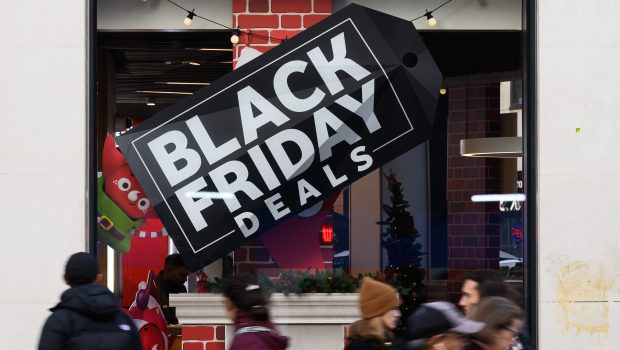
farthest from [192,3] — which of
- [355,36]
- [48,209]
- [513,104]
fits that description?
[513,104]

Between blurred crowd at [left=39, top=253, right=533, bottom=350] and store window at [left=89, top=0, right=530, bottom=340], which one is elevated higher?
store window at [left=89, top=0, right=530, bottom=340]

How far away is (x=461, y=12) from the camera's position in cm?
841

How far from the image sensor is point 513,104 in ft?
27.1

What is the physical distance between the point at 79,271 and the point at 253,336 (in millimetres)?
860

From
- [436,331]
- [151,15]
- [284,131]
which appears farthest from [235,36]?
[436,331]

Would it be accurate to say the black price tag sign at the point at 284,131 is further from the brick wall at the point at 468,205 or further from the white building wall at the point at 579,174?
the white building wall at the point at 579,174

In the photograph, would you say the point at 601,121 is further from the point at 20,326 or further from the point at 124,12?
the point at 20,326

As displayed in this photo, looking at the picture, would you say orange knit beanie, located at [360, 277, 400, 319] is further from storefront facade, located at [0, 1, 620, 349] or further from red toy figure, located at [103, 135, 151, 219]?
red toy figure, located at [103, 135, 151, 219]

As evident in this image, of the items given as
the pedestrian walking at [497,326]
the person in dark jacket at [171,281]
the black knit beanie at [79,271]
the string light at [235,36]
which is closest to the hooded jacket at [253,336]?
the black knit beanie at [79,271]

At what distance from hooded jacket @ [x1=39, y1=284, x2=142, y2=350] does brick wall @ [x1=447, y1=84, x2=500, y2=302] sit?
3.23 metres

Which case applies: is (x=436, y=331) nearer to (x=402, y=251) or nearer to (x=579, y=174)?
(x=402, y=251)

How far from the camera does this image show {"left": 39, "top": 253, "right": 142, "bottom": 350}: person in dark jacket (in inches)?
213

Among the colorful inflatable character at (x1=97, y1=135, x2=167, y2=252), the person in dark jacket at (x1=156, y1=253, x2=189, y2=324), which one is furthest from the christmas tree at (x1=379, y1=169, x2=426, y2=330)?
the colorful inflatable character at (x1=97, y1=135, x2=167, y2=252)

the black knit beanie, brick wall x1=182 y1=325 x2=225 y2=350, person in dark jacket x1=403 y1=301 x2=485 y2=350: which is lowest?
brick wall x1=182 y1=325 x2=225 y2=350
